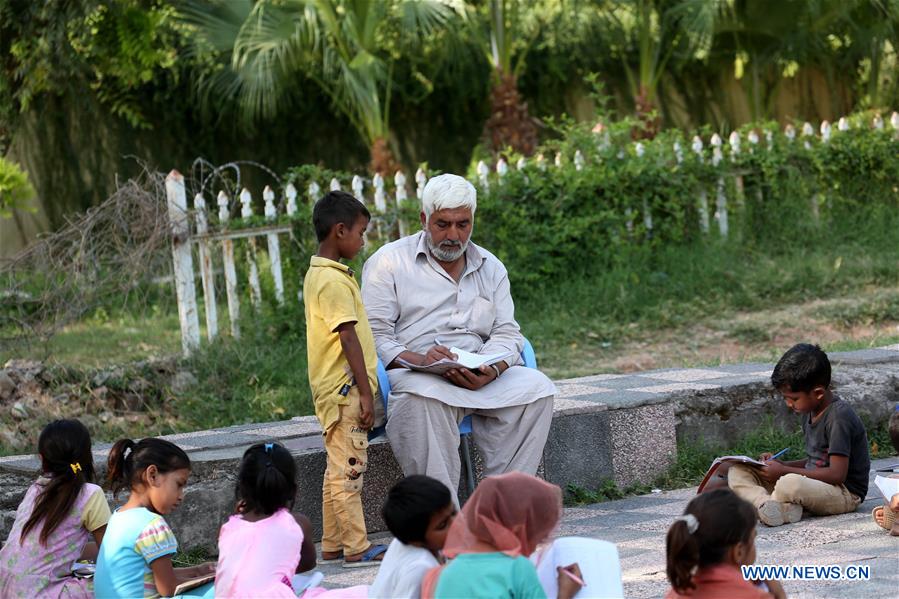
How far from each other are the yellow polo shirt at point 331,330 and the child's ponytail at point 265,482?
2.94ft

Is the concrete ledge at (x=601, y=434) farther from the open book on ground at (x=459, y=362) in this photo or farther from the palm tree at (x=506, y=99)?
the palm tree at (x=506, y=99)

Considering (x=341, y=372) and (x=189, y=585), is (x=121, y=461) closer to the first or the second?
(x=189, y=585)

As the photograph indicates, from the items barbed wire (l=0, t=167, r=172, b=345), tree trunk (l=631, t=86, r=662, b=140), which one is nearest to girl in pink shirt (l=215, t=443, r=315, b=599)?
barbed wire (l=0, t=167, r=172, b=345)

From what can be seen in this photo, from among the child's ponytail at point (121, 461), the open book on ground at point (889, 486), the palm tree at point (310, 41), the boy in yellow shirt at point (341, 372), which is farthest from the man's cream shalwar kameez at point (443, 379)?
the palm tree at point (310, 41)

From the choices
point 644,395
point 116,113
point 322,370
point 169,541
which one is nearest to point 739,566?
point 169,541

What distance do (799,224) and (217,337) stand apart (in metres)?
5.11

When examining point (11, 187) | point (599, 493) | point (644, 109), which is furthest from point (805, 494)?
point (644, 109)

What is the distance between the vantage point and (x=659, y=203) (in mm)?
9727

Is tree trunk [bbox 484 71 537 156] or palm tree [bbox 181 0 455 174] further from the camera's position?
tree trunk [bbox 484 71 537 156]

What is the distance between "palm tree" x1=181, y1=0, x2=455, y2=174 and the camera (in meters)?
11.1

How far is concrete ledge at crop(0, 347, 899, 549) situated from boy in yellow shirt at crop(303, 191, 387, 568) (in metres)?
0.41

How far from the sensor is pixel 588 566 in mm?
3270

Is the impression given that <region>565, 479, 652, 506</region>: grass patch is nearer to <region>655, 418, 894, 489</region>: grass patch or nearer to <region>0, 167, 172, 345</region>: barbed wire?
<region>655, 418, 894, 489</region>: grass patch

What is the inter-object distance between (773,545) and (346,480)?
5.19 feet
